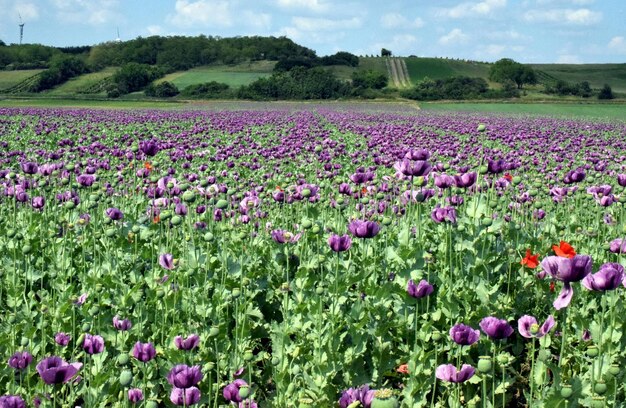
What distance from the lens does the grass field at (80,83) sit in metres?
81.7

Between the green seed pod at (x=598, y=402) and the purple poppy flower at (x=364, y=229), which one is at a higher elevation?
the purple poppy flower at (x=364, y=229)

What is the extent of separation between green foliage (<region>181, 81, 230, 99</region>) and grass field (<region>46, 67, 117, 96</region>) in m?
15.5

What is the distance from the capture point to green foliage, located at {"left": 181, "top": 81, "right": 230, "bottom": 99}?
70.8 metres

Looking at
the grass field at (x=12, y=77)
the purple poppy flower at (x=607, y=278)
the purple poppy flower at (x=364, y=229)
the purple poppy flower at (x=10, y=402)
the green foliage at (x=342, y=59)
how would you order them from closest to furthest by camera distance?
the purple poppy flower at (x=10, y=402) < the purple poppy flower at (x=607, y=278) < the purple poppy flower at (x=364, y=229) < the grass field at (x=12, y=77) < the green foliage at (x=342, y=59)

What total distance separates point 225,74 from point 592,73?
5722 cm

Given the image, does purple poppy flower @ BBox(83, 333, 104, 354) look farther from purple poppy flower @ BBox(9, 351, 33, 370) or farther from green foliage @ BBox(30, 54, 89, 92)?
green foliage @ BBox(30, 54, 89, 92)

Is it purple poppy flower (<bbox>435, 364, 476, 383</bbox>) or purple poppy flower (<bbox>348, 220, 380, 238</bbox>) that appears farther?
purple poppy flower (<bbox>348, 220, 380, 238</bbox>)

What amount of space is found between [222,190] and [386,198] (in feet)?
7.97

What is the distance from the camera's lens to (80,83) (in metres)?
88.4

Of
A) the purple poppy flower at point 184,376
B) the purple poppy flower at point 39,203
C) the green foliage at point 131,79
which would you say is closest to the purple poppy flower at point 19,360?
the purple poppy flower at point 184,376

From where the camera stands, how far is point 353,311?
4.02m

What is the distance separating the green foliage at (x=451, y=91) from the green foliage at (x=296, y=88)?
781 cm

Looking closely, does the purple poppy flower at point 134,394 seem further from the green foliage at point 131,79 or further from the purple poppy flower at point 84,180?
the green foliage at point 131,79

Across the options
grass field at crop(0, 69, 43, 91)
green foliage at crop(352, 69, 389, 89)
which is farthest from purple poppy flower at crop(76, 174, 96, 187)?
grass field at crop(0, 69, 43, 91)
